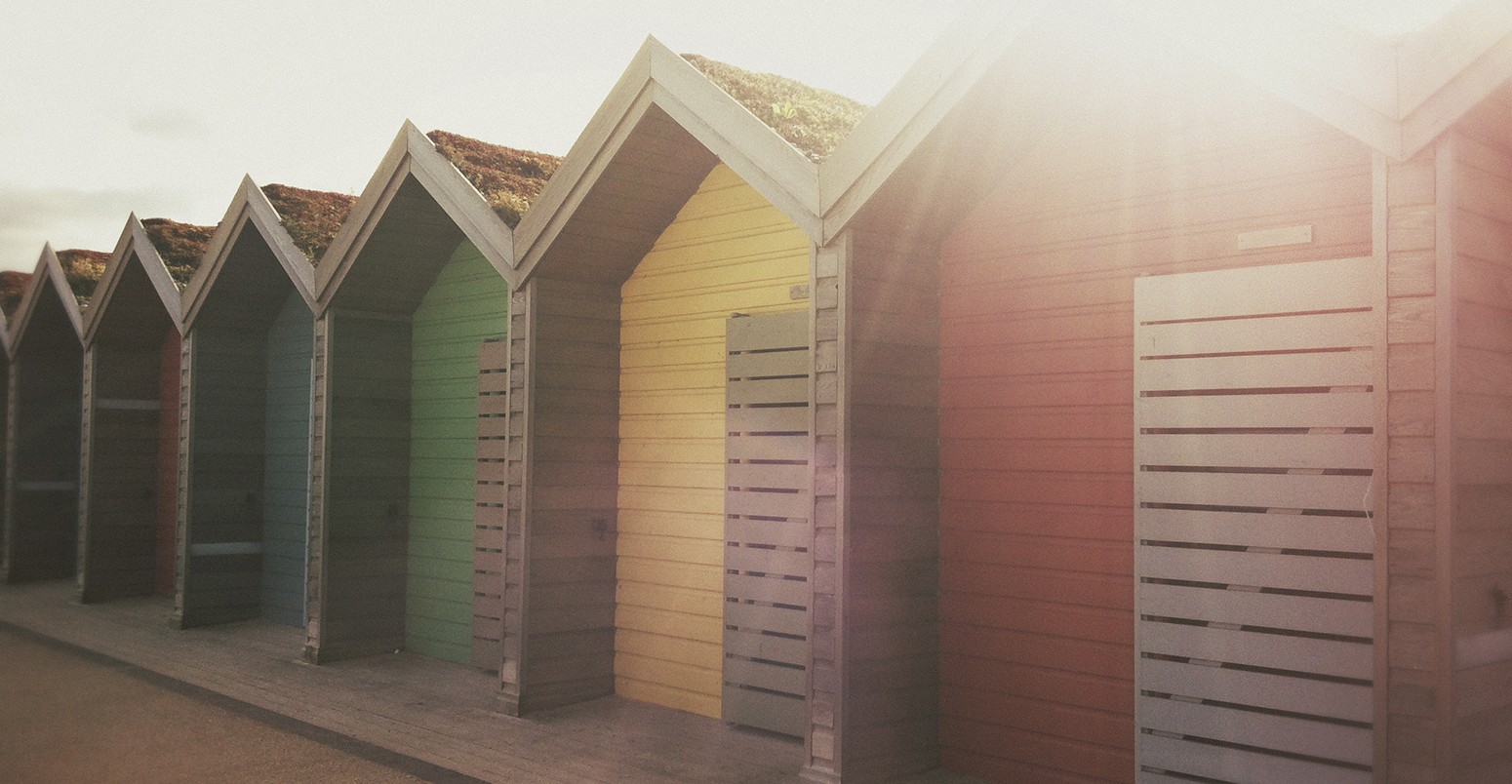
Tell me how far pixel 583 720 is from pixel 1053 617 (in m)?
3.76

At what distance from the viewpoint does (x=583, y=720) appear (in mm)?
8641

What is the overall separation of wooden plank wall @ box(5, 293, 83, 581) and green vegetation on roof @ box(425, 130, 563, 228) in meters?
10.4

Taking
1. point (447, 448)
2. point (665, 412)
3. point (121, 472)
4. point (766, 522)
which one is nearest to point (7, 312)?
point (121, 472)

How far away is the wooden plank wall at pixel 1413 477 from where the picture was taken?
481cm

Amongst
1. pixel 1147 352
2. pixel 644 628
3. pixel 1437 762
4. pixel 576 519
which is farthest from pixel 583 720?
pixel 1437 762

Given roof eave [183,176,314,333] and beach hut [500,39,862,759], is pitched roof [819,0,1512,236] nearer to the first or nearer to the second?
beach hut [500,39,862,759]

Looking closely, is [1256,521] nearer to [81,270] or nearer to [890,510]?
[890,510]

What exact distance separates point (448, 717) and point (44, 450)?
41.9ft

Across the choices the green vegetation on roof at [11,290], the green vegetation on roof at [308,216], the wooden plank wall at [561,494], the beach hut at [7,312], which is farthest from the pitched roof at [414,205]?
the green vegetation on roof at [11,290]

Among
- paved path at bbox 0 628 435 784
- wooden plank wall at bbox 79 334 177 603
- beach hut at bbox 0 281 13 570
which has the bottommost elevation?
paved path at bbox 0 628 435 784

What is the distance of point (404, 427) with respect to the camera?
11867mm

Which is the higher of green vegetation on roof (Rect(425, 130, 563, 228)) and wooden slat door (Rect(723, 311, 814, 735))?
green vegetation on roof (Rect(425, 130, 563, 228))

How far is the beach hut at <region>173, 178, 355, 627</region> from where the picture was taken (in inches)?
519

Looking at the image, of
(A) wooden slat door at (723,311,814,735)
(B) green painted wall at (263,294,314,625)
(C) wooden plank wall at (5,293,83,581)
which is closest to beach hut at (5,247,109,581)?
(C) wooden plank wall at (5,293,83,581)
